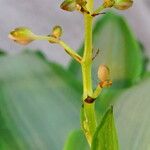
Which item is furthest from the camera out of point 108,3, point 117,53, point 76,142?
point 117,53

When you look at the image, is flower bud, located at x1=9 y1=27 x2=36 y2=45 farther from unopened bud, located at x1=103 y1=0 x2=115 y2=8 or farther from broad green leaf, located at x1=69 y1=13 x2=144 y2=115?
broad green leaf, located at x1=69 y1=13 x2=144 y2=115

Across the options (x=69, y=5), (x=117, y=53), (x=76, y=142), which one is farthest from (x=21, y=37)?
(x=117, y=53)

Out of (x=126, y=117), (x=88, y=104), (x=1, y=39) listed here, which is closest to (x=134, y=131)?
(x=126, y=117)

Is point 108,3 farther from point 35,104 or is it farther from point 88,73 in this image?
point 35,104

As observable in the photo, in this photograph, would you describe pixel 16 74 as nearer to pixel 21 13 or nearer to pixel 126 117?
pixel 126 117

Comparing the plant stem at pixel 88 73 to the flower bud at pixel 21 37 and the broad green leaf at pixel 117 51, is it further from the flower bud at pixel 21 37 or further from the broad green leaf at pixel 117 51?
the broad green leaf at pixel 117 51

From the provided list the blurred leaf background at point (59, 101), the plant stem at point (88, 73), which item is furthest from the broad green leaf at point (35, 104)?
the plant stem at point (88, 73)
